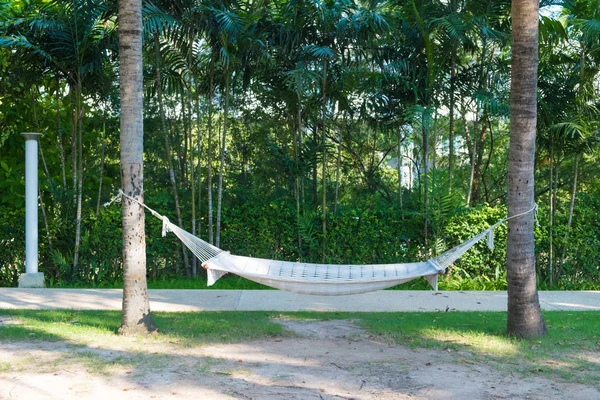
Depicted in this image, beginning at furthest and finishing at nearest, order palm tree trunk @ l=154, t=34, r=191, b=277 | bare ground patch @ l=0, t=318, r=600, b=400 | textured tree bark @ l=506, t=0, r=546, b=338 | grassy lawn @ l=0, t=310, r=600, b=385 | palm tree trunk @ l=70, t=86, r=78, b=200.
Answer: palm tree trunk @ l=70, t=86, r=78, b=200, palm tree trunk @ l=154, t=34, r=191, b=277, textured tree bark @ l=506, t=0, r=546, b=338, grassy lawn @ l=0, t=310, r=600, b=385, bare ground patch @ l=0, t=318, r=600, b=400

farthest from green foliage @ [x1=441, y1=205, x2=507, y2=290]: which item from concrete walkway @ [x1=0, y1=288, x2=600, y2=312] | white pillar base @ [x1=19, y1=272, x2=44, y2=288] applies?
white pillar base @ [x1=19, y1=272, x2=44, y2=288]

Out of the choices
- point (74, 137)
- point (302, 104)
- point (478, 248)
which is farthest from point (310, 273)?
point (74, 137)

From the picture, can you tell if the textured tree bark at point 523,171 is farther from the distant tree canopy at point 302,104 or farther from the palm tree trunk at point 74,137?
the palm tree trunk at point 74,137

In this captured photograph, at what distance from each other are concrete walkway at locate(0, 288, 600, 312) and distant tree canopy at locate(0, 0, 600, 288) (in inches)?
31.5

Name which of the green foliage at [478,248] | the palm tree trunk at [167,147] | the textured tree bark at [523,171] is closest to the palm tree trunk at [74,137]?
the palm tree trunk at [167,147]

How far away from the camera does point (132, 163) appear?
584 cm

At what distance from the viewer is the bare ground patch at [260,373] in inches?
171

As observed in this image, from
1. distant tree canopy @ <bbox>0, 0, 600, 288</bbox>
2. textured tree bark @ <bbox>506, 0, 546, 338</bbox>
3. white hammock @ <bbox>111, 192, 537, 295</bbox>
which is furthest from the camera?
distant tree canopy @ <bbox>0, 0, 600, 288</bbox>

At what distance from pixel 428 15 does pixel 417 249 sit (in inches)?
125

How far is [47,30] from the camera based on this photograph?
336 inches

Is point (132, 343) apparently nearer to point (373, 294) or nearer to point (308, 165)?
point (373, 294)

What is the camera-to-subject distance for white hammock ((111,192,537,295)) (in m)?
5.90

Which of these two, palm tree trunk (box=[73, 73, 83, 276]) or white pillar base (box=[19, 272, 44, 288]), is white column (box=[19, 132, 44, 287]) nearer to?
white pillar base (box=[19, 272, 44, 288])

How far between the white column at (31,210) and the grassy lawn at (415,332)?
177 cm
